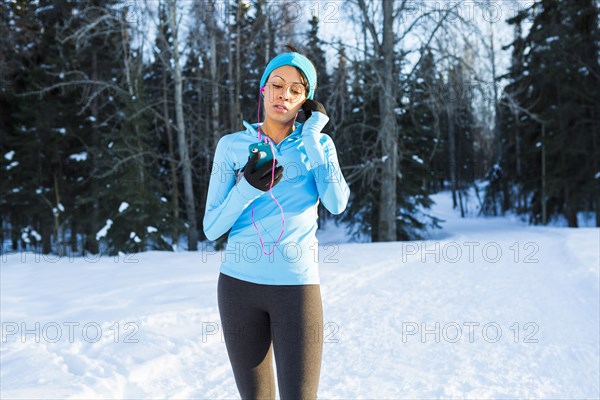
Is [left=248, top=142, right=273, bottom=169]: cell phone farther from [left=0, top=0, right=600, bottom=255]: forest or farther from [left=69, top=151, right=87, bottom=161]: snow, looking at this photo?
[left=69, top=151, right=87, bottom=161]: snow

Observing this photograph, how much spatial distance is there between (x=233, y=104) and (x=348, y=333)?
38.2ft

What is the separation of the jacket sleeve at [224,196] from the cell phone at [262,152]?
84 millimetres

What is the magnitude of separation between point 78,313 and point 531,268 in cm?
707

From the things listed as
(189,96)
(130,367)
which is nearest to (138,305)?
(130,367)

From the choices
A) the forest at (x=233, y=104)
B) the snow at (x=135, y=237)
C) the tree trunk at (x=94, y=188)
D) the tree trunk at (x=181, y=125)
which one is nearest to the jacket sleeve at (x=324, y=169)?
the forest at (x=233, y=104)

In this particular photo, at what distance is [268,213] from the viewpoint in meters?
1.60

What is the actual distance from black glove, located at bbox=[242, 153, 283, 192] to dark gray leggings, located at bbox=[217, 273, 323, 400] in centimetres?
39

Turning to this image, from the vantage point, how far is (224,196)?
64.2 inches

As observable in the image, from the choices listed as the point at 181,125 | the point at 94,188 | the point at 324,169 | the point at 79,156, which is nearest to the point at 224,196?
the point at 324,169

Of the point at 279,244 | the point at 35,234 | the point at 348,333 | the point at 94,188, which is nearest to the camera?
the point at 279,244

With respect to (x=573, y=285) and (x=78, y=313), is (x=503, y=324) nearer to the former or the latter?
(x=573, y=285)

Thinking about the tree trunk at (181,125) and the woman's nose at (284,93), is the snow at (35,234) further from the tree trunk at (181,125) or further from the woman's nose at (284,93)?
the woman's nose at (284,93)

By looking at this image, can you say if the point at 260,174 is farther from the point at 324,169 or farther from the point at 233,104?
the point at 233,104

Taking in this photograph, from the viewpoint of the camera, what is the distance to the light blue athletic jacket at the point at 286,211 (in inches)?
62.3
